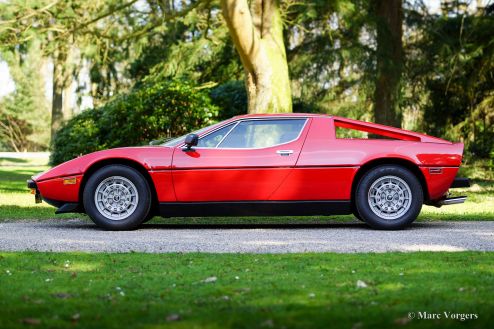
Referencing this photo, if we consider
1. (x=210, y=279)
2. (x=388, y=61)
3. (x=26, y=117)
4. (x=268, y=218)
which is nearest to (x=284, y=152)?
(x=268, y=218)

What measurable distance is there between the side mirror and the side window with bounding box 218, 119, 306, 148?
312 millimetres

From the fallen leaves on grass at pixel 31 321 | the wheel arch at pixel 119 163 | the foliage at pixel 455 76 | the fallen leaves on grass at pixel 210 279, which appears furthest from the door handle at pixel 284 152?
the foliage at pixel 455 76

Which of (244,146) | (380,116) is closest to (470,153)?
(380,116)

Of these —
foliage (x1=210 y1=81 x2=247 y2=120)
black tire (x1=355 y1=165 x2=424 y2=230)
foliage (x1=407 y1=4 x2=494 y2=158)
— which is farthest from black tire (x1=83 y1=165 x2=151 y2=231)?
foliage (x1=407 y1=4 x2=494 y2=158)

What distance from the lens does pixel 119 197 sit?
31.2ft

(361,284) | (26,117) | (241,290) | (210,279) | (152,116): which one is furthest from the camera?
(26,117)

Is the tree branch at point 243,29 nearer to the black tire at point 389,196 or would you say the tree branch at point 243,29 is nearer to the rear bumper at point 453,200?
the black tire at point 389,196

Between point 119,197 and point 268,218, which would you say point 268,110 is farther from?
point 119,197

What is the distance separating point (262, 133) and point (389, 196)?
5.52 ft

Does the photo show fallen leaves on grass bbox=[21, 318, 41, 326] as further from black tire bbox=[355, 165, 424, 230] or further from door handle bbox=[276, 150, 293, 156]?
black tire bbox=[355, 165, 424, 230]

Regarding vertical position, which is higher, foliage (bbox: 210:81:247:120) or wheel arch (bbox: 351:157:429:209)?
foliage (bbox: 210:81:247:120)

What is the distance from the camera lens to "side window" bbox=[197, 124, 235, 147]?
9.59m

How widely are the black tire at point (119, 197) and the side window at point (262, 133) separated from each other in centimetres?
106

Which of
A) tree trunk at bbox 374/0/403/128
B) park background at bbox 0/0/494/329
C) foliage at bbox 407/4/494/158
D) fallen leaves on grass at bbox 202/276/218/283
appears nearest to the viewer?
park background at bbox 0/0/494/329
